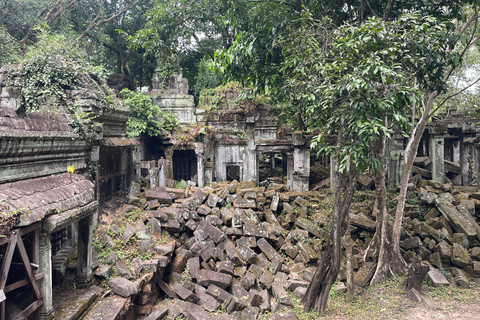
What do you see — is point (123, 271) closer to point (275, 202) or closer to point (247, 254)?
point (247, 254)

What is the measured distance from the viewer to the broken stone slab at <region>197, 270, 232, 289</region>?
6469mm

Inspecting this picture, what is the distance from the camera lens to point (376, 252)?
7051mm

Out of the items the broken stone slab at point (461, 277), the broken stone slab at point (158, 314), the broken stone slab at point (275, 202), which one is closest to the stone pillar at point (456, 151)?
the broken stone slab at point (461, 277)

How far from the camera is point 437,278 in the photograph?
21.0 feet

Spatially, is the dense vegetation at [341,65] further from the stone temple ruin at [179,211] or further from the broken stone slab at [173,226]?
the broken stone slab at [173,226]

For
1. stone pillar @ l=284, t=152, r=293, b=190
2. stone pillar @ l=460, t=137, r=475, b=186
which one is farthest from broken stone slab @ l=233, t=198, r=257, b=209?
stone pillar @ l=460, t=137, r=475, b=186

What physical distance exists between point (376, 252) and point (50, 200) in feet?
22.4

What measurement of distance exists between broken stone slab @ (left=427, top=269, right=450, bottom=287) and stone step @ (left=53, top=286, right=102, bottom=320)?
6743mm

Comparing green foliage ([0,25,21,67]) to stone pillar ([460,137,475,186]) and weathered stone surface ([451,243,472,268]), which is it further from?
stone pillar ([460,137,475,186])

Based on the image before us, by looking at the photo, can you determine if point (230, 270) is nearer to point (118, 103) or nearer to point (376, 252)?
point (376, 252)

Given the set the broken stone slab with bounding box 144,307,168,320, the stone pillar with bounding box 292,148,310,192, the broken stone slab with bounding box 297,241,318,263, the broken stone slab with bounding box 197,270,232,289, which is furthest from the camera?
the stone pillar with bounding box 292,148,310,192

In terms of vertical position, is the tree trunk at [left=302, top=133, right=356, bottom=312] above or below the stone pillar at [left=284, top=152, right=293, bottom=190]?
below

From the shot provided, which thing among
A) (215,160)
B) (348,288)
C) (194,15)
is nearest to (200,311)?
(348,288)

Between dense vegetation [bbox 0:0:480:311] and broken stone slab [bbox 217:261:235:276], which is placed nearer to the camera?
dense vegetation [bbox 0:0:480:311]
